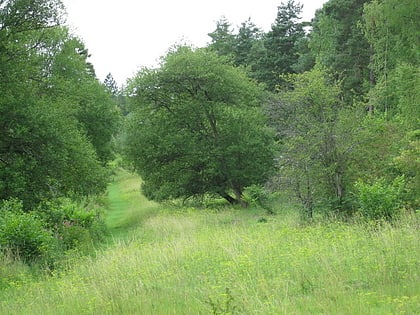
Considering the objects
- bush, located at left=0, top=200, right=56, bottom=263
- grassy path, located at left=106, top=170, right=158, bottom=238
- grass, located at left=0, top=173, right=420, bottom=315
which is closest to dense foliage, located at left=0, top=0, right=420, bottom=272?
bush, located at left=0, top=200, right=56, bottom=263

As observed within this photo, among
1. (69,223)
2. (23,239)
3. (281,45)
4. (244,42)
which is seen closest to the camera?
(23,239)

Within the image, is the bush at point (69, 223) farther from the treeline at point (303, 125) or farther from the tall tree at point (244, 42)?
the tall tree at point (244, 42)

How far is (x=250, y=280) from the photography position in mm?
8148

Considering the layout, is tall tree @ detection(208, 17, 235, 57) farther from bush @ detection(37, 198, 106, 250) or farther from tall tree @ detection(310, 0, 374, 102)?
bush @ detection(37, 198, 106, 250)

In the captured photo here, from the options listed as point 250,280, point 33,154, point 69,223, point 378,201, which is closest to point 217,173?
point 69,223

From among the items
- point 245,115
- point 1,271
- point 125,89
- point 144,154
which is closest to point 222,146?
point 245,115

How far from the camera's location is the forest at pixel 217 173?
8531 mm

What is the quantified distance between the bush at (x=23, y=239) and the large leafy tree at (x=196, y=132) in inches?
509

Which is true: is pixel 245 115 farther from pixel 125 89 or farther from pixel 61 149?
pixel 61 149

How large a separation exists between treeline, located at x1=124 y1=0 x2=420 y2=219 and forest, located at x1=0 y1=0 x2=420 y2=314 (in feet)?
0.26

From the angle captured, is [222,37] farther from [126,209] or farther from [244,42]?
[126,209]

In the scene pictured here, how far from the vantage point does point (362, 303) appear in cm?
671

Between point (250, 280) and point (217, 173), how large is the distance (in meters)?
19.1

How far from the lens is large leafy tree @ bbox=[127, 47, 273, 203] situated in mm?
26839
